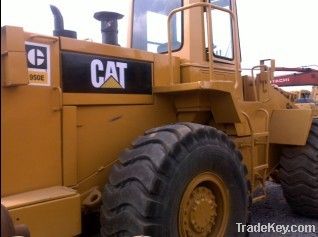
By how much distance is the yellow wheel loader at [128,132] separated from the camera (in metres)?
2.83

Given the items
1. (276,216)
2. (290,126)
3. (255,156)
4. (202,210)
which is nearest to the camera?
(202,210)

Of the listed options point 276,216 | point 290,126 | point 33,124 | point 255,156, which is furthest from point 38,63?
point 276,216

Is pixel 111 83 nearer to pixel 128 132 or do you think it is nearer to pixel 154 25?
pixel 128 132

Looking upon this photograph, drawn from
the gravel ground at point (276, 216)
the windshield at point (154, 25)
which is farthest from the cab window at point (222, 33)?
the gravel ground at point (276, 216)

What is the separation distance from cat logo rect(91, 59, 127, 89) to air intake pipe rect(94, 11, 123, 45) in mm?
334

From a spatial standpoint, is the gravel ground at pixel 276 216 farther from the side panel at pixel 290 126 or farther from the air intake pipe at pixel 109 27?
the air intake pipe at pixel 109 27

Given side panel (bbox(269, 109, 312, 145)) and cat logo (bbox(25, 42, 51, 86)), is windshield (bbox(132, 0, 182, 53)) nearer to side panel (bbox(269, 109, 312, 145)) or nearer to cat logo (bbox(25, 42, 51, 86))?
cat logo (bbox(25, 42, 51, 86))

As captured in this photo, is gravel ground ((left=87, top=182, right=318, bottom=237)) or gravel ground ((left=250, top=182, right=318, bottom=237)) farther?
gravel ground ((left=250, top=182, right=318, bottom=237))

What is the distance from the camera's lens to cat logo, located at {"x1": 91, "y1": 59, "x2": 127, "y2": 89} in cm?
340

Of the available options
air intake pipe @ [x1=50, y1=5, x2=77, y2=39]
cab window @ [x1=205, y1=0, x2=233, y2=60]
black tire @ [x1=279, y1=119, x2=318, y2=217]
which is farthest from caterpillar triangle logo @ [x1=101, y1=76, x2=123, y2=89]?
black tire @ [x1=279, y1=119, x2=318, y2=217]

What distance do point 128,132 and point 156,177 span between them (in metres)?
0.95

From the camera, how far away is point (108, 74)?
3.51m

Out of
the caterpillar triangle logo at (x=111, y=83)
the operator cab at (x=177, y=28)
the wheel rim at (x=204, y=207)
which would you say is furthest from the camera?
the operator cab at (x=177, y=28)

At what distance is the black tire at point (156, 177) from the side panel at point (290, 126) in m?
2.03
